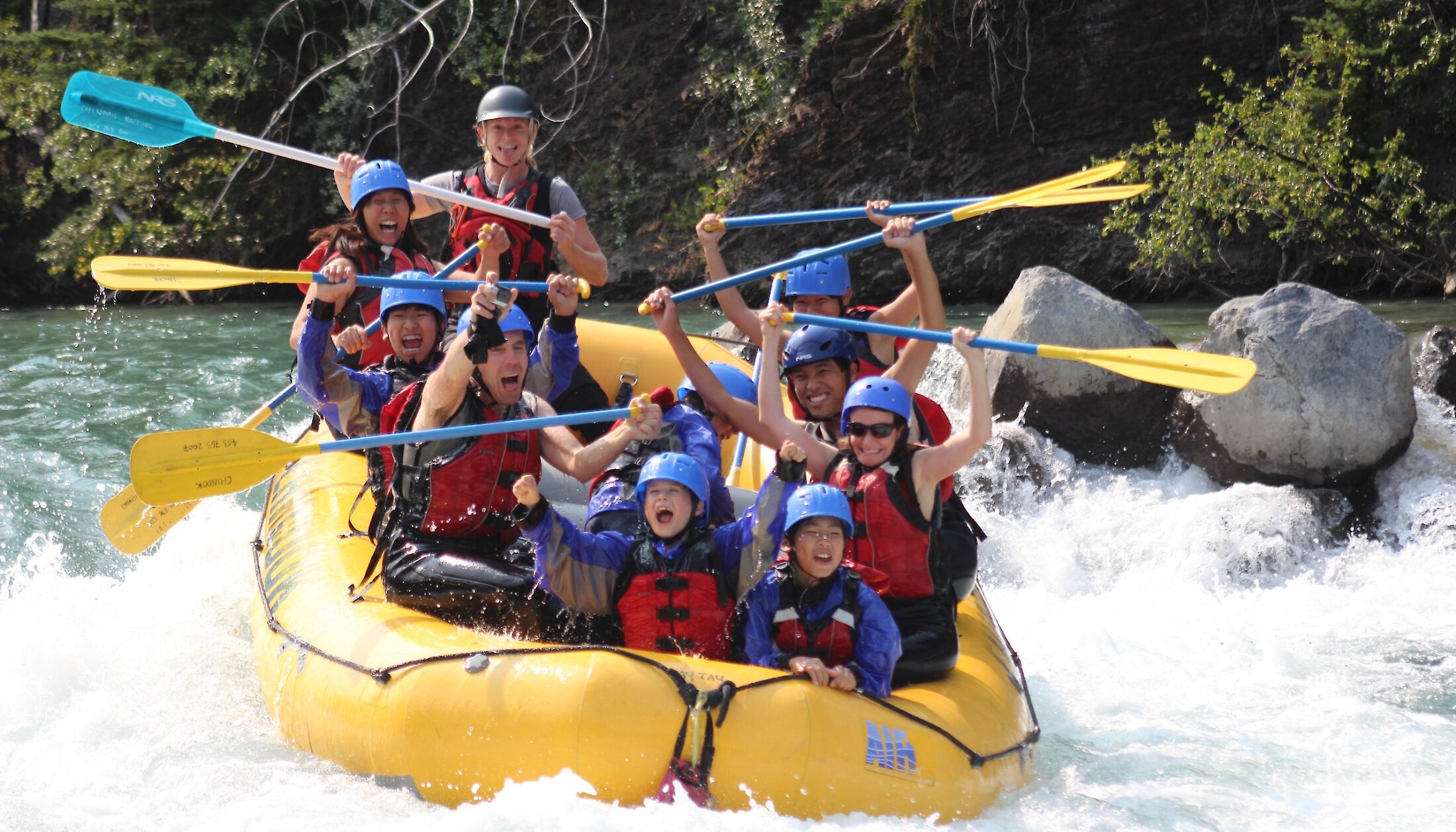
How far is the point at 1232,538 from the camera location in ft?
20.2

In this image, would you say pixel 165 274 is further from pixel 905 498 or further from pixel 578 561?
pixel 905 498

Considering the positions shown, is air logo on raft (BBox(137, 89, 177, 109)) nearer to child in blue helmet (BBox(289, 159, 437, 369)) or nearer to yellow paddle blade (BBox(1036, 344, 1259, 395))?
child in blue helmet (BBox(289, 159, 437, 369))

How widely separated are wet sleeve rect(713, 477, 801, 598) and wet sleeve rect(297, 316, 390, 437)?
1.34 m

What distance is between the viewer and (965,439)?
3.63m

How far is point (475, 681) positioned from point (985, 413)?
149 centimetres

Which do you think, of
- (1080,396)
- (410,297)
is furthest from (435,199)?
(1080,396)

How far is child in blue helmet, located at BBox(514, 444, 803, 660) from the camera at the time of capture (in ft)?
11.5

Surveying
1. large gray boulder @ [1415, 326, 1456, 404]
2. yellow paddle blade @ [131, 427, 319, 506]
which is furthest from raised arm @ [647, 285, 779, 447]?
large gray boulder @ [1415, 326, 1456, 404]

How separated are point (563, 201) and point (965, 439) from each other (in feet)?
6.46

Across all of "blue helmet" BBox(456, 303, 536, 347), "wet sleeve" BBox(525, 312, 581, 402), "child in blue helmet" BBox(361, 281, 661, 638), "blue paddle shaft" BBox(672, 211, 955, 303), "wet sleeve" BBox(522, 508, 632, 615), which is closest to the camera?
"wet sleeve" BBox(522, 508, 632, 615)

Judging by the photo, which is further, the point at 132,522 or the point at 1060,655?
the point at 1060,655

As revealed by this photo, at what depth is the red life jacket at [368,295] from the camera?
474 centimetres

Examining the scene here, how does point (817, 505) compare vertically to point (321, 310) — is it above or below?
below

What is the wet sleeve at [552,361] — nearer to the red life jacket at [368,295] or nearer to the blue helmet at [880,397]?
the red life jacket at [368,295]
